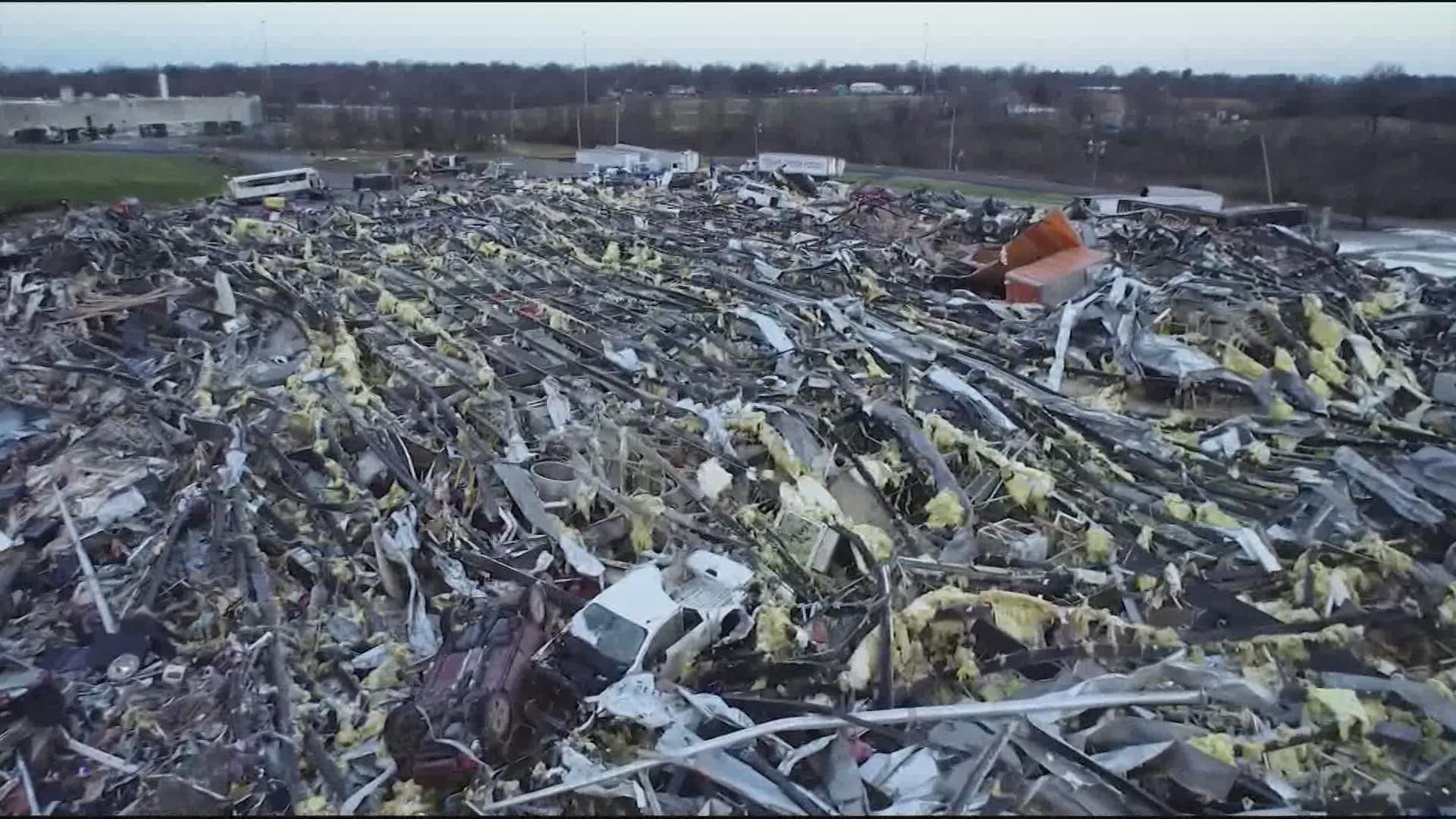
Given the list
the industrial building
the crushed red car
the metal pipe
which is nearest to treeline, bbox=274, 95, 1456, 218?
the industrial building

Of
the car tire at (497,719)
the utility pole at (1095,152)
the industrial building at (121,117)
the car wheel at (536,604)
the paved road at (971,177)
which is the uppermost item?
the industrial building at (121,117)

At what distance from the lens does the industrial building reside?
3900 centimetres

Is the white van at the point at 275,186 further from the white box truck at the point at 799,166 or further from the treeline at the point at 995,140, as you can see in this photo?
the treeline at the point at 995,140

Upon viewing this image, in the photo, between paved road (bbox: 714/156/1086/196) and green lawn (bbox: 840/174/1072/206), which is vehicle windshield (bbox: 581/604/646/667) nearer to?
green lawn (bbox: 840/174/1072/206)

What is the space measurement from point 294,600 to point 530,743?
2.03m

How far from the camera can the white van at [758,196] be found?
19062 mm

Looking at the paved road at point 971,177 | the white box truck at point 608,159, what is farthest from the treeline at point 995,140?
the white box truck at point 608,159

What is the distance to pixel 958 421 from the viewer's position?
754cm

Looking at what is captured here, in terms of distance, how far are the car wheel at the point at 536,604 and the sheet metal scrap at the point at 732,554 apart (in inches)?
1.3

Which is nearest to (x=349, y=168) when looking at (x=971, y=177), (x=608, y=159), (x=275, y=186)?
(x=608, y=159)

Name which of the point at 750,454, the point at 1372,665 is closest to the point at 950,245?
the point at 750,454

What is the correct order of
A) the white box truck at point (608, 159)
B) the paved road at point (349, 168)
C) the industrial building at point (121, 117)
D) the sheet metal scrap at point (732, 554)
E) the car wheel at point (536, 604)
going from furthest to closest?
1. the industrial building at point (121, 117)
2. the paved road at point (349, 168)
3. the white box truck at point (608, 159)
4. the car wheel at point (536, 604)
5. the sheet metal scrap at point (732, 554)

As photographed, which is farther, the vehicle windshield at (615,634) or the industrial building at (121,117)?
the industrial building at (121,117)

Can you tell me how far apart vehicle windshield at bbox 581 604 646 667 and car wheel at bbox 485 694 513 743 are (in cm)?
51
